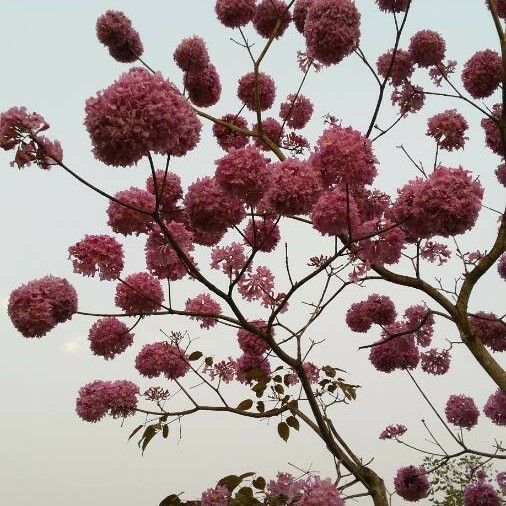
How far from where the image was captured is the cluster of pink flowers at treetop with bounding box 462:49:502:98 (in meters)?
5.04

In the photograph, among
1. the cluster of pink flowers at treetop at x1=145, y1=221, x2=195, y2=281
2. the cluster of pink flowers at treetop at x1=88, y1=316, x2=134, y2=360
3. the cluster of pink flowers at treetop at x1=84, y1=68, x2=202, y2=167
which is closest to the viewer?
the cluster of pink flowers at treetop at x1=84, y1=68, x2=202, y2=167

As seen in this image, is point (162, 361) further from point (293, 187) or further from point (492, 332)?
point (492, 332)

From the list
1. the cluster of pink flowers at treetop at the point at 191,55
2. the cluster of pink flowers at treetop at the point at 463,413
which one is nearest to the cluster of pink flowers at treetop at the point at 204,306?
the cluster of pink flowers at treetop at the point at 191,55

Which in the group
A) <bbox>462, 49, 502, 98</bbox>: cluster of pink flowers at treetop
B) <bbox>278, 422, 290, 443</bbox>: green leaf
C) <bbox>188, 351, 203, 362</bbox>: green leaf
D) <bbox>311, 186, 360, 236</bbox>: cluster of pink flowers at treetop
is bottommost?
<bbox>278, 422, 290, 443</bbox>: green leaf

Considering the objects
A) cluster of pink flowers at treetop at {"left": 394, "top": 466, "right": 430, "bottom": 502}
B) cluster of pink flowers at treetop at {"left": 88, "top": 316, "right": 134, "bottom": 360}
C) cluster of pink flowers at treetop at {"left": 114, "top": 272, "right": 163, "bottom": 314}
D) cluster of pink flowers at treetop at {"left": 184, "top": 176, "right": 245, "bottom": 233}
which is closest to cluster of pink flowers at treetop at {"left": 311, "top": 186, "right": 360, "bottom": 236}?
cluster of pink flowers at treetop at {"left": 184, "top": 176, "right": 245, "bottom": 233}

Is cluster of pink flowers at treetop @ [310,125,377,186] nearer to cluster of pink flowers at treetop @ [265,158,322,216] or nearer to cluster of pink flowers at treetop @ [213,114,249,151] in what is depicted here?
cluster of pink flowers at treetop @ [265,158,322,216]

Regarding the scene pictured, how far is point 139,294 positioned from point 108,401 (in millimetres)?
1124

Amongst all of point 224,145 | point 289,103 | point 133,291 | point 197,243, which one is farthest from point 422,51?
point 133,291

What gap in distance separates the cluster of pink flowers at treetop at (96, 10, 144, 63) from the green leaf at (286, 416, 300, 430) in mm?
3078

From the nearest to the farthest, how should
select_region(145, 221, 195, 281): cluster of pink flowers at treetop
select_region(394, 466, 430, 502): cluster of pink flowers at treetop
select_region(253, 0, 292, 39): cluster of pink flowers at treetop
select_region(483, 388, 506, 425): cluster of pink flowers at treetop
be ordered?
select_region(145, 221, 195, 281): cluster of pink flowers at treetop → select_region(253, 0, 292, 39): cluster of pink flowers at treetop → select_region(483, 388, 506, 425): cluster of pink flowers at treetop → select_region(394, 466, 430, 502): cluster of pink flowers at treetop

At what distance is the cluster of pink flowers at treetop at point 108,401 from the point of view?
177 inches

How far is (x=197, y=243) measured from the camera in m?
3.84

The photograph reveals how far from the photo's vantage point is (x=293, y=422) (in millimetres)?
3875

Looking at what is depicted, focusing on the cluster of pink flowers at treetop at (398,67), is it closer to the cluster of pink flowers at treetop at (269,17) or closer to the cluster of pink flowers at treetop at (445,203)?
the cluster of pink flowers at treetop at (269,17)
